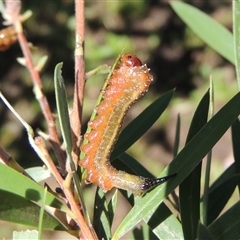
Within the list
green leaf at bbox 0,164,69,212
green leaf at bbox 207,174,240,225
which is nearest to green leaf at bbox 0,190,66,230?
green leaf at bbox 0,164,69,212

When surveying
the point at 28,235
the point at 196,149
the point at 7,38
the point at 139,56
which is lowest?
the point at 28,235

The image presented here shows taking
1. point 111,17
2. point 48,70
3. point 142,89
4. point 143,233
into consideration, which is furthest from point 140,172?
point 111,17

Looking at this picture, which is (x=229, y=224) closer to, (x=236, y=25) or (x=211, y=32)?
(x=236, y=25)

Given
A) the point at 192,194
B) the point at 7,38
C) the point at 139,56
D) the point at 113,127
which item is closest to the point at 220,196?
the point at 192,194

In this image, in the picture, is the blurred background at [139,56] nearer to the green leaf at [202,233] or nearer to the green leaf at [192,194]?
the green leaf at [192,194]

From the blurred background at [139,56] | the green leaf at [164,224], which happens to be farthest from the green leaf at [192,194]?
the blurred background at [139,56]
